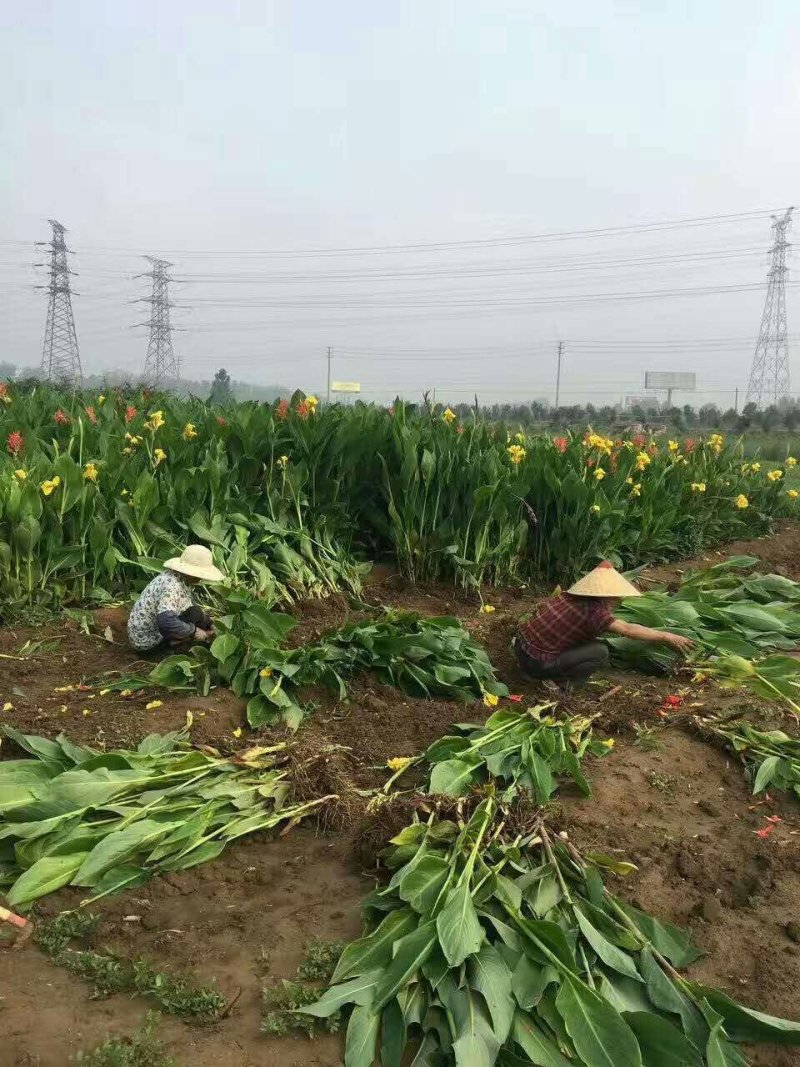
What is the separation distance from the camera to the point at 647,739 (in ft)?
12.2

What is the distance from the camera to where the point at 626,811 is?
3176 mm

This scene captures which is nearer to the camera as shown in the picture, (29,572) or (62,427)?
(29,572)

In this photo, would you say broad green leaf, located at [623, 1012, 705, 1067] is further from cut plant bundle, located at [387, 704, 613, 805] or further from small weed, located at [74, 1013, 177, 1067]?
small weed, located at [74, 1013, 177, 1067]

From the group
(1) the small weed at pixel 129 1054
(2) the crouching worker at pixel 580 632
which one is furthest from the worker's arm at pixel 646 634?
(1) the small weed at pixel 129 1054

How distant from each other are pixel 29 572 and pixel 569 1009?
4.34m

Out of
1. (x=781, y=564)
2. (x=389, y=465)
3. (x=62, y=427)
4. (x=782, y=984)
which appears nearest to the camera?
(x=782, y=984)

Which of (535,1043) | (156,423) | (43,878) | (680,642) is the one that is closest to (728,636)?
(680,642)

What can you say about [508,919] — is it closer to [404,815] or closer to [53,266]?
[404,815]

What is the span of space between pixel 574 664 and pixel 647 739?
0.76m

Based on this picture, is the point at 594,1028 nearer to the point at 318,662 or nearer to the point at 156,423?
the point at 318,662

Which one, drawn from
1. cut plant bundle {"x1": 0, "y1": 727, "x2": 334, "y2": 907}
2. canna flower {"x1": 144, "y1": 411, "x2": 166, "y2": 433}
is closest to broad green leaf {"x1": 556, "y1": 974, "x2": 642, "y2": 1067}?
cut plant bundle {"x1": 0, "y1": 727, "x2": 334, "y2": 907}

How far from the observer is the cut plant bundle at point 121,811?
2674 millimetres

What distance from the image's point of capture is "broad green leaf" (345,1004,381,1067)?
1995 millimetres

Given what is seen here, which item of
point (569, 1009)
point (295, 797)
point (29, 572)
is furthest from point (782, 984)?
point (29, 572)
